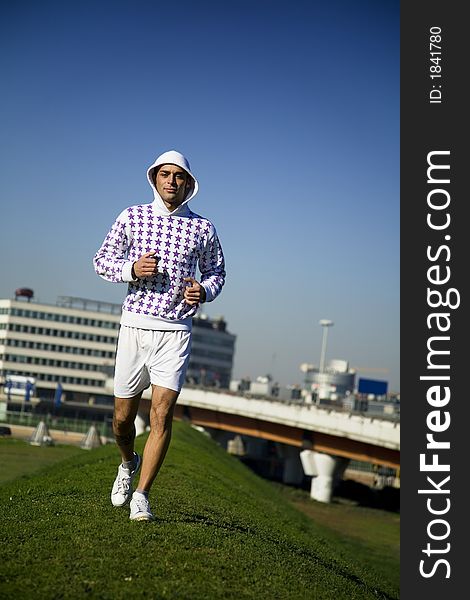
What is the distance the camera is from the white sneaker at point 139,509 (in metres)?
7.90

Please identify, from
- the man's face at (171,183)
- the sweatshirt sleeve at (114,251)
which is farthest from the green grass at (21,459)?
the man's face at (171,183)

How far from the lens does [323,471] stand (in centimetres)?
5431

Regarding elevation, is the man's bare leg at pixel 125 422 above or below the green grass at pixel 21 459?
above

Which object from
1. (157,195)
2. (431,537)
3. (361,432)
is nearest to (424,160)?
(157,195)

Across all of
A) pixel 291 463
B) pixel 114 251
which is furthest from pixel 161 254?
pixel 291 463

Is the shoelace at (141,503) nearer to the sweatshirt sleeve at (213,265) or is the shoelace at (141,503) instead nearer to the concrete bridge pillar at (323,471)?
the sweatshirt sleeve at (213,265)

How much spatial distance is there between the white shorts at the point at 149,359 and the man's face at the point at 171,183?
3.90ft

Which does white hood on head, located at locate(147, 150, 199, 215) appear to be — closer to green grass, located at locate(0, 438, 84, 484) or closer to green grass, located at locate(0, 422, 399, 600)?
green grass, located at locate(0, 422, 399, 600)

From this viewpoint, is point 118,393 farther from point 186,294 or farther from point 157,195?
point 157,195

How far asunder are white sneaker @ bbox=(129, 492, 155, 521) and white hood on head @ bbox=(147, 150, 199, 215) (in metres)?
2.55

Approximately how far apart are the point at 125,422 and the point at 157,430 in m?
0.47

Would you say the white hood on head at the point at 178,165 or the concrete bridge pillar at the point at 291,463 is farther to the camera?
the concrete bridge pillar at the point at 291,463

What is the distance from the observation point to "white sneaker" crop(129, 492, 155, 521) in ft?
25.9

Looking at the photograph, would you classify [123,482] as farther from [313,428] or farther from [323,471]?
[323,471]
